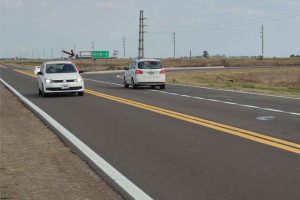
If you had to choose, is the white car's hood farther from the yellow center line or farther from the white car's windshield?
the yellow center line

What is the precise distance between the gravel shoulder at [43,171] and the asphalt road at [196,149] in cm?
57

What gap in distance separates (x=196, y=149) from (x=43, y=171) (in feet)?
9.63

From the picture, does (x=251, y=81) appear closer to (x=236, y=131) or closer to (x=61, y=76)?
(x=61, y=76)

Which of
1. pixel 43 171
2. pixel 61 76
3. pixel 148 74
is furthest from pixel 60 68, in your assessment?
pixel 43 171

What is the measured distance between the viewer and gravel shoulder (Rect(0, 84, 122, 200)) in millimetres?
6828

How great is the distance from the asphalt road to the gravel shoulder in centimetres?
57

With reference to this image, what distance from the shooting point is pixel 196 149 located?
980 centimetres

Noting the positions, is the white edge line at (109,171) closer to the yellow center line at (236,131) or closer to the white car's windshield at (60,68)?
the yellow center line at (236,131)

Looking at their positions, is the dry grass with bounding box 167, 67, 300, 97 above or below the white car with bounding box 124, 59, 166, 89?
below

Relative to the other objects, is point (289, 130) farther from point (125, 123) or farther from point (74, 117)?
point (74, 117)

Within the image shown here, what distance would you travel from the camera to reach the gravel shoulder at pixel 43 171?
6828 mm

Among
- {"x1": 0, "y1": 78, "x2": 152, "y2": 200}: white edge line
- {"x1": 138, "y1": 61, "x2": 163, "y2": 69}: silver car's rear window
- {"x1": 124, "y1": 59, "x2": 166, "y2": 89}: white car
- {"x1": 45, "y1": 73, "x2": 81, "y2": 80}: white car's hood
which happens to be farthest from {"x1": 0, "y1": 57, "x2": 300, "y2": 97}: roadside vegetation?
{"x1": 0, "y1": 78, "x2": 152, "y2": 200}: white edge line

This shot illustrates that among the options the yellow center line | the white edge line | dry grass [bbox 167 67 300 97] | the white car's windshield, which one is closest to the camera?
the white edge line

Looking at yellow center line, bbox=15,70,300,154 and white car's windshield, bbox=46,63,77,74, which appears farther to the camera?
white car's windshield, bbox=46,63,77,74
